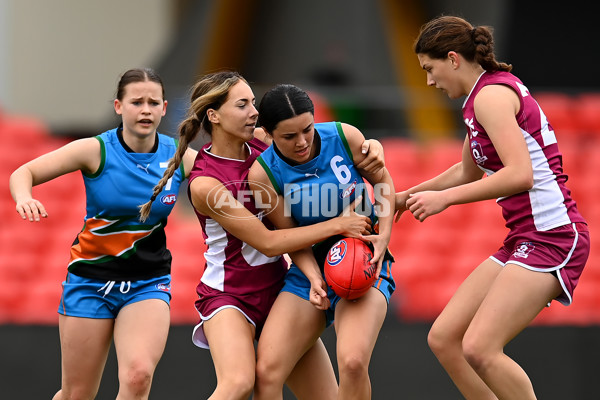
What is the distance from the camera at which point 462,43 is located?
13.7 feet

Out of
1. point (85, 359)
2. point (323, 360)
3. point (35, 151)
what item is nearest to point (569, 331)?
point (323, 360)

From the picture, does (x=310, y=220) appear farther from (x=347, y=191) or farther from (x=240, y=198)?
(x=240, y=198)

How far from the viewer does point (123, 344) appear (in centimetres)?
444

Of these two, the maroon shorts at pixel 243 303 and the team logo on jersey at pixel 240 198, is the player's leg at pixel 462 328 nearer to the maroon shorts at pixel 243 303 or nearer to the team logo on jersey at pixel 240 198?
the maroon shorts at pixel 243 303

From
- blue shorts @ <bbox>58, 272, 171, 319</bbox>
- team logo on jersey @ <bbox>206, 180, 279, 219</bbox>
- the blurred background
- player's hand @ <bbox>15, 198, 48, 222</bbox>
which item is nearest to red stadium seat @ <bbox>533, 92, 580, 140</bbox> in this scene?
the blurred background

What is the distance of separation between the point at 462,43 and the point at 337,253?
3.76ft

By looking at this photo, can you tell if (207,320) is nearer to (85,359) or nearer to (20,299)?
(85,359)

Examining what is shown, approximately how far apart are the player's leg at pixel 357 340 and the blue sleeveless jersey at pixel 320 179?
0.46 m

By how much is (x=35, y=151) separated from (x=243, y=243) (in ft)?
22.7

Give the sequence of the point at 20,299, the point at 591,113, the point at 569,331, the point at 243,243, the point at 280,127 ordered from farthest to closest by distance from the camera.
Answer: the point at 591,113
the point at 20,299
the point at 569,331
the point at 243,243
the point at 280,127

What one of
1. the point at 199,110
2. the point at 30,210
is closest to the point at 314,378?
the point at 199,110

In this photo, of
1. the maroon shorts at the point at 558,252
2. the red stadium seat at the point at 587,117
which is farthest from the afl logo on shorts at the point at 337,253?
the red stadium seat at the point at 587,117

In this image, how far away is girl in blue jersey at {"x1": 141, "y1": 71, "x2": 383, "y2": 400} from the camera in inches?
165

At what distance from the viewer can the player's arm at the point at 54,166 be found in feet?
14.4
